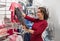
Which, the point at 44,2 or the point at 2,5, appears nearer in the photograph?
the point at 2,5

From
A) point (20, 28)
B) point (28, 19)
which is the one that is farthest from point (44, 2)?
point (20, 28)

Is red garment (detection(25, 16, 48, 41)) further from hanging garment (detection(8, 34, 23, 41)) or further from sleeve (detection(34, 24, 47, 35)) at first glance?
hanging garment (detection(8, 34, 23, 41))

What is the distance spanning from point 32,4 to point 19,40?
338 mm

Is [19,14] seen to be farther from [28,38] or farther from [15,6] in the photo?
[28,38]

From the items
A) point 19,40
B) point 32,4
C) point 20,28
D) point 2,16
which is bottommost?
point 19,40

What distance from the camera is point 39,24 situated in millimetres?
1247

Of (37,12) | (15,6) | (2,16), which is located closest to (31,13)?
(37,12)

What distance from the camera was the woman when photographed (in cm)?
123

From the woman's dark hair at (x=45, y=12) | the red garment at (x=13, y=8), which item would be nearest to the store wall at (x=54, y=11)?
the woman's dark hair at (x=45, y=12)

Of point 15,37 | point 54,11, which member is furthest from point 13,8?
point 54,11

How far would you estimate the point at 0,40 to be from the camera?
1114mm

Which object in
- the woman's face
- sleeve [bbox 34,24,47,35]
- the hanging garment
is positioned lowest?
the hanging garment

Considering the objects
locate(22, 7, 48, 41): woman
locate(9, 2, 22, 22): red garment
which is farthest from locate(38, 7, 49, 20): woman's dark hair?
locate(9, 2, 22, 22): red garment

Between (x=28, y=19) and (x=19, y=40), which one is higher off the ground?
(x=28, y=19)
